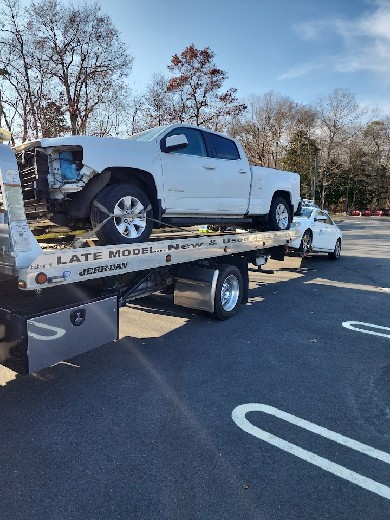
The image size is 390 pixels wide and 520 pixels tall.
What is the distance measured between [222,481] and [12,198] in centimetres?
277

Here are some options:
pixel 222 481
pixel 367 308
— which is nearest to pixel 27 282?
pixel 222 481

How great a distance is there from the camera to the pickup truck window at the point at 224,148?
612 centimetres

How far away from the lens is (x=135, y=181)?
4824 mm

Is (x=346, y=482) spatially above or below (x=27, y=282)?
below

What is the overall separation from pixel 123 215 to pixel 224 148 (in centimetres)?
252

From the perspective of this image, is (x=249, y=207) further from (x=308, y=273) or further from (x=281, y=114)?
(x=281, y=114)

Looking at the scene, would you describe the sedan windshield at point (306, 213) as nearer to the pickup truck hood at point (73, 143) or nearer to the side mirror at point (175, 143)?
the side mirror at point (175, 143)

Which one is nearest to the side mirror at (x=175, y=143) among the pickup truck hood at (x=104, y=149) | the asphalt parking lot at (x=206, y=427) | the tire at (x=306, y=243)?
the pickup truck hood at (x=104, y=149)

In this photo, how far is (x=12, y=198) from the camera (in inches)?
137

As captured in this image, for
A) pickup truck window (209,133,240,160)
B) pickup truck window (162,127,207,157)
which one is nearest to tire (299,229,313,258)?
pickup truck window (209,133,240,160)

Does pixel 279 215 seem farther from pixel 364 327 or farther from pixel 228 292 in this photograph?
pixel 364 327

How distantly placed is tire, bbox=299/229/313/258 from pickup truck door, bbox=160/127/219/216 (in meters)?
6.16

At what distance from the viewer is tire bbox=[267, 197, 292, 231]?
26.0 ft

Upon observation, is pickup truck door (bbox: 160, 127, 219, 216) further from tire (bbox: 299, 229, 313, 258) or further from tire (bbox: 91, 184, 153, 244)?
tire (bbox: 299, 229, 313, 258)
